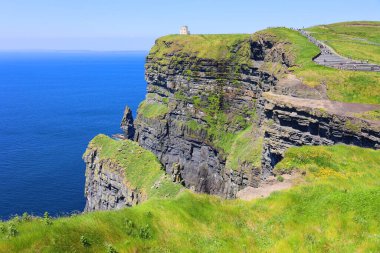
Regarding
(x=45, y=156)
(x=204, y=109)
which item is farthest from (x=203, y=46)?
Result: (x=45, y=156)

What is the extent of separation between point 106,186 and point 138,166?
8576 millimetres

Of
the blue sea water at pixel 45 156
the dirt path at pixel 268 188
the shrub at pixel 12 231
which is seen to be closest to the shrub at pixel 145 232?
the shrub at pixel 12 231

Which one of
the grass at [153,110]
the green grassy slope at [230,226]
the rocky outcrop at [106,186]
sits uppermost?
the green grassy slope at [230,226]

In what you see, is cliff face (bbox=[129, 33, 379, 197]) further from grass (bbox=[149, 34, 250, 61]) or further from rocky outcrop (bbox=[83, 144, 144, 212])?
rocky outcrop (bbox=[83, 144, 144, 212])

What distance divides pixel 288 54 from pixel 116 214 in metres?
54.6

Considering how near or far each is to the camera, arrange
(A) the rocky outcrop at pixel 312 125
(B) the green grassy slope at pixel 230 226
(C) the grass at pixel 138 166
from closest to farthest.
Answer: (B) the green grassy slope at pixel 230 226 < (A) the rocky outcrop at pixel 312 125 < (C) the grass at pixel 138 166

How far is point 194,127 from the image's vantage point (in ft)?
306

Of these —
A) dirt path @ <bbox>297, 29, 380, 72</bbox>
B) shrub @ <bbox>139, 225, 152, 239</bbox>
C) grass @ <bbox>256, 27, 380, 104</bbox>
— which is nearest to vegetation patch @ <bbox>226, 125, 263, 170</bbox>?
grass @ <bbox>256, 27, 380, 104</bbox>

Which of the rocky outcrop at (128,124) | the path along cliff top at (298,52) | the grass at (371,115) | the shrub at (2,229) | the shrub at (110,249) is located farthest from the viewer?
the rocky outcrop at (128,124)

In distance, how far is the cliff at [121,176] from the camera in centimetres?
5532

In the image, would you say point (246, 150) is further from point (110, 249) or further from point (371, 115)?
point (110, 249)

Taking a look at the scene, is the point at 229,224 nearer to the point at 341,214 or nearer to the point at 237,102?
the point at 341,214

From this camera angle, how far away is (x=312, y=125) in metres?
40.2

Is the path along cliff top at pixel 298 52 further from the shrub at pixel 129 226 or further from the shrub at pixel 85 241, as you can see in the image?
the shrub at pixel 85 241
